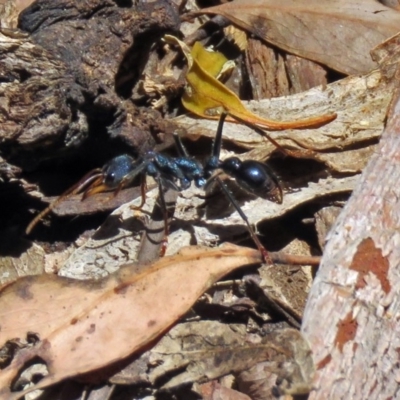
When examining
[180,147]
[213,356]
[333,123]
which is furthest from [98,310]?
[333,123]

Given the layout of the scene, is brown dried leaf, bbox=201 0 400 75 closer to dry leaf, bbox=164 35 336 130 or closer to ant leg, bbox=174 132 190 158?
dry leaf, bbox=164 35 336 130

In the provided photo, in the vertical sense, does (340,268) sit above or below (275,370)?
above

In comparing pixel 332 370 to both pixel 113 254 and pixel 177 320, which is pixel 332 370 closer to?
pixel 177 320

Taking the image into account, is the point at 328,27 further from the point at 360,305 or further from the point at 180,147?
the point at 360,305

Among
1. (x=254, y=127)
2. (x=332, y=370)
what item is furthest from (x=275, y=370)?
(x=254, y=127)

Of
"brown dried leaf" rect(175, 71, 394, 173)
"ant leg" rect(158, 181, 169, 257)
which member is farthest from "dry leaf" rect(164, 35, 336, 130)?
"ant leg" rect(158, 181, 169, 257)

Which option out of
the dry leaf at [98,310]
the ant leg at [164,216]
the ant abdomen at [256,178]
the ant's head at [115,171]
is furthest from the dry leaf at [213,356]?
the ant's head at [115,171]
